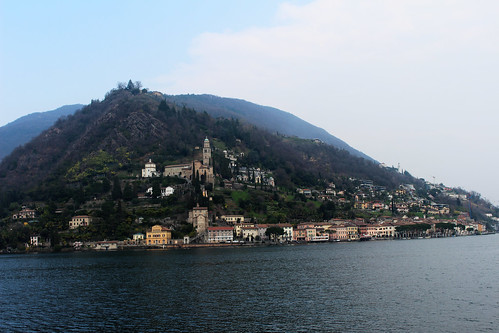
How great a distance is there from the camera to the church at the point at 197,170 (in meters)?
126

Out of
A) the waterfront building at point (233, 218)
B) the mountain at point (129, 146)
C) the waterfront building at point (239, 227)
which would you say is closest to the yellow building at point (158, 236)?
the waterfront building at point (233, 218)

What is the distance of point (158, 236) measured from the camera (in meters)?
99.2

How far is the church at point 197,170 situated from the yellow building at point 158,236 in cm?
2304

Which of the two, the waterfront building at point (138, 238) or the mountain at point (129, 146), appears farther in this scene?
the mountain at point (129, 146)

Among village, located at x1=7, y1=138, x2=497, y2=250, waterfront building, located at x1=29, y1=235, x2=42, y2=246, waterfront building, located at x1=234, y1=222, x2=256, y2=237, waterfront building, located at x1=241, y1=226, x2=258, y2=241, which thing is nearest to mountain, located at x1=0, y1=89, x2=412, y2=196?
village, located at x1=7, y1=138, x2=497, y2=250

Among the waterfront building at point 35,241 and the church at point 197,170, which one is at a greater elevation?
the church at point 197,170

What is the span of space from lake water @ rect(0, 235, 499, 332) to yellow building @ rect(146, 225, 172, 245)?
137ft

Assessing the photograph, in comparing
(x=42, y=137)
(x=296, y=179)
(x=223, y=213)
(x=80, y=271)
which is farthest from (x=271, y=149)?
(x=80, y=271)

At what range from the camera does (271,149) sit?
18350cm

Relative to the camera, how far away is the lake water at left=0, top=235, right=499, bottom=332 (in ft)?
90.0

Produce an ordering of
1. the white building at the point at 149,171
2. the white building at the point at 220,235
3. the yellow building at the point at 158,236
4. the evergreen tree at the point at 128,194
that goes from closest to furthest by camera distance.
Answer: the yellow building at the point at 158,236 < the white building at the point at 220,235 < the evergreen tree at the point at 128,194 < the white building at the point at 149,171

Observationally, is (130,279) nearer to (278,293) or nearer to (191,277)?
(191,277)

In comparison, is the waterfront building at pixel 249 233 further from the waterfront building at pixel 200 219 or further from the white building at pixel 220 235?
the waterfront building at pixel 200 219

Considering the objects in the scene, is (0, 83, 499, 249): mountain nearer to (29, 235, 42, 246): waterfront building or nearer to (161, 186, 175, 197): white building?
(29, 235, 42, 246): waterfront building
